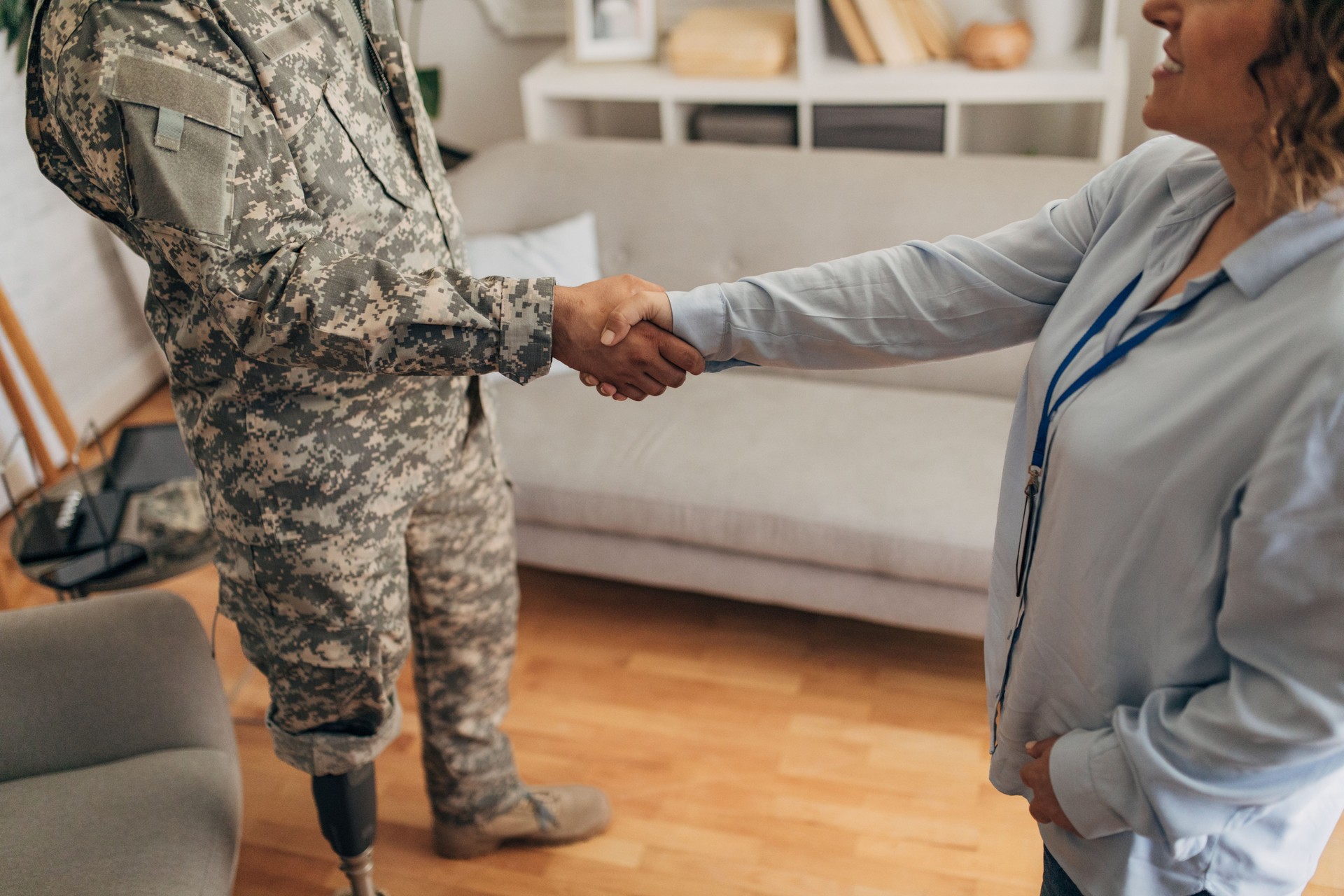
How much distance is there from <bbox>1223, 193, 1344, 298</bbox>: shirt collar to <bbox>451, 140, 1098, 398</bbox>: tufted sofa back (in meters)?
1.37

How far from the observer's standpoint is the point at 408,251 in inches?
49.0

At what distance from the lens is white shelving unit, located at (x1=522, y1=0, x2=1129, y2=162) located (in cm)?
229

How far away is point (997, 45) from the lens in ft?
7.60

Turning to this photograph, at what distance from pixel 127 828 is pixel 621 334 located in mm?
832

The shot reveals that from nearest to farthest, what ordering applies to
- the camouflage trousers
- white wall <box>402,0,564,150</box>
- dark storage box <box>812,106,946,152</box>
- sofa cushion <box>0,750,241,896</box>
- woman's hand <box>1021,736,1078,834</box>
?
woman's hand <box>1021,736,1078,834</box>
sofa cushion <box>0,750,241,896</box>
the camouflage trousers
dark storage box <box>812,106,946,152</box>
white wall <box>402,0,564,150</box>

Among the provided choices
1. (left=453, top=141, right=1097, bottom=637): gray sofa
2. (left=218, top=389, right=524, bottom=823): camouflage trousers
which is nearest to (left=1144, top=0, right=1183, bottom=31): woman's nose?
(left=218, top=389, right=524, bottom=823): camouflage trousers

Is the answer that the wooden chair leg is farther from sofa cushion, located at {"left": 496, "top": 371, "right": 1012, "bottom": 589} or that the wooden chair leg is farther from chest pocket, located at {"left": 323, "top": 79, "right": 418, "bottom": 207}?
chest pocket, located at {"left": 323, "top": 79, "right": 418, "bottom": 207}

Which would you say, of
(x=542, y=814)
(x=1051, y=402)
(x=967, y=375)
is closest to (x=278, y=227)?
(x=1051, y=402)

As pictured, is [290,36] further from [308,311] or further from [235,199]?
[308,311]

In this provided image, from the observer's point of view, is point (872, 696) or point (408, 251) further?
point (872, 696)

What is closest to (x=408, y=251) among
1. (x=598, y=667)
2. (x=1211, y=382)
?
(x=1211, y=382)

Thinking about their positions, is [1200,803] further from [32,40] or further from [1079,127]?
[1079,127]

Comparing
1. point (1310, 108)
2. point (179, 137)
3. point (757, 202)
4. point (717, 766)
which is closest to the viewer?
point (1310, 108)

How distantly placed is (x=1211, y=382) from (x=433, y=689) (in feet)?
3.90
